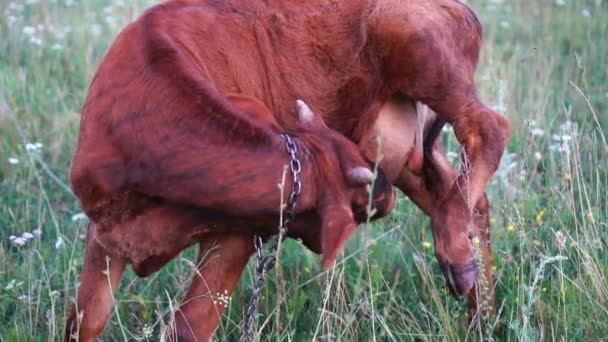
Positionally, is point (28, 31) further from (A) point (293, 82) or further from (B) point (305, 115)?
(B) point (305, 115)

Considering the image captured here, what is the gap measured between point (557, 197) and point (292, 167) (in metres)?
2.04

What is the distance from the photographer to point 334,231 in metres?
3.40

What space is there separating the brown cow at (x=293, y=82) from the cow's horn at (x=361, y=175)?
59 cm

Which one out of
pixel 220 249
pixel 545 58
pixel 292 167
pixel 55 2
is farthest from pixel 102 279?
pixel 55 2

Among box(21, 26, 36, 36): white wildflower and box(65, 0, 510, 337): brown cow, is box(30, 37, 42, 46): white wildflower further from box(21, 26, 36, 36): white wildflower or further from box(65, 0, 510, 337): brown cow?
box(65, 0, 510, 337): brown cow

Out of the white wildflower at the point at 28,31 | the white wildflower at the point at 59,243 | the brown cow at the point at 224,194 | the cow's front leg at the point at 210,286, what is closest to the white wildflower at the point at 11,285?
the white wildflower at the point at 59,243

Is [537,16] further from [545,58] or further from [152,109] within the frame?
[152,109]

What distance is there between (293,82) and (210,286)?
916 mm

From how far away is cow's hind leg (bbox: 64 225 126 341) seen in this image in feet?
13.7

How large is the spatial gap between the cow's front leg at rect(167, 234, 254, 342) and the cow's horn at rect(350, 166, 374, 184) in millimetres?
684

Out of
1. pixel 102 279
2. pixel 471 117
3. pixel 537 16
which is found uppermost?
pixel 471 117

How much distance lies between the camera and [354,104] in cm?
445

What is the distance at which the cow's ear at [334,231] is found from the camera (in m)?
3.37

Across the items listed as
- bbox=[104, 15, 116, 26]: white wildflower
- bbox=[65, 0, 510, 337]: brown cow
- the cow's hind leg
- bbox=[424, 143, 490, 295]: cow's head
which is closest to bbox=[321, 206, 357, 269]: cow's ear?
bbox=[65, 0, 510, 337]: brown cow
